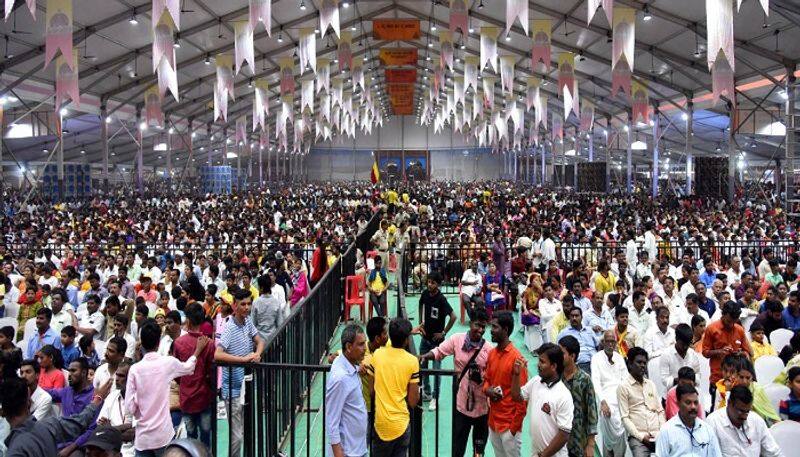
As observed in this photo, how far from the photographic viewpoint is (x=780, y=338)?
7980 mm

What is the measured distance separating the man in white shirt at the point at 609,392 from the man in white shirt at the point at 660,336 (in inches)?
40.1

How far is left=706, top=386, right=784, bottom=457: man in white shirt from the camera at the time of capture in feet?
16.3

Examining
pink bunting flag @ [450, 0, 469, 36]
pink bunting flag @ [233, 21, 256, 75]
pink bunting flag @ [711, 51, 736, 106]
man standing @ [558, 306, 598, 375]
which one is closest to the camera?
man standing @ [558, 306, 598, 375]

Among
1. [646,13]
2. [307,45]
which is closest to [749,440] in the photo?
[307,45]

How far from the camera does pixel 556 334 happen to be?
8.23 metres

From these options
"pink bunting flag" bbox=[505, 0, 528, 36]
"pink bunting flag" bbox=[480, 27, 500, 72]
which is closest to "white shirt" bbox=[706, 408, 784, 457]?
"pink bunting flag" bbox=[505, 0, 528, 36]

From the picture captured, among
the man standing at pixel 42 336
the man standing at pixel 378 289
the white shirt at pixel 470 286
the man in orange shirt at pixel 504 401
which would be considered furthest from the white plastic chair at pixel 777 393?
the man standing at pixel 42 336

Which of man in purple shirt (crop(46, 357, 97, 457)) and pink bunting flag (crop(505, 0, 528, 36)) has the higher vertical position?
pink bunting flag (crop(505, 0, 528, 36))

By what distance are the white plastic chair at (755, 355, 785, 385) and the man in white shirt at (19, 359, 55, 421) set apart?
6396mm

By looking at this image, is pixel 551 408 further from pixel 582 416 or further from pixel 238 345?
pixel 238 345

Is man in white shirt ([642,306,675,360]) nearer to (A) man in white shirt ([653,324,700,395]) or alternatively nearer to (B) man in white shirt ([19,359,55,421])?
(A) man in white shirt ([653,324,700,395])

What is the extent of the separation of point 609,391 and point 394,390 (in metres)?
2.37

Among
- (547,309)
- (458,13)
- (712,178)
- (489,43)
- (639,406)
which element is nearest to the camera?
(639,406)

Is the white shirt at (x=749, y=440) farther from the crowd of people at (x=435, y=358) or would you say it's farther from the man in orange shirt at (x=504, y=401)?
the man in orange shirt at (x=504, y=401)
